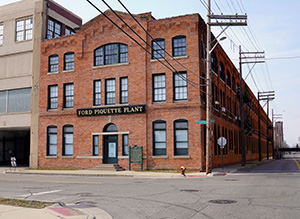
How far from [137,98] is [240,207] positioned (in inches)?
732

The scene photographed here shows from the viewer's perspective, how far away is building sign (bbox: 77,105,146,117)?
27.0 m

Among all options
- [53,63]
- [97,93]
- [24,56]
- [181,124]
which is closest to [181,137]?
[181,124]

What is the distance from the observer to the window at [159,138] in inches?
1038

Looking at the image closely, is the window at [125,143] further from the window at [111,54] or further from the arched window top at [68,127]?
the window at [111,54]

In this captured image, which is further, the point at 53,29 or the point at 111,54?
A: the point at 53,29

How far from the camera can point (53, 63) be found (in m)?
32.1

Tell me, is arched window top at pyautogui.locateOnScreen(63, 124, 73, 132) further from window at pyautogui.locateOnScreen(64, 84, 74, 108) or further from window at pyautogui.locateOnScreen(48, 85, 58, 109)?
window at pyautogui.locateOnScreen(48, 85, 58, 109)

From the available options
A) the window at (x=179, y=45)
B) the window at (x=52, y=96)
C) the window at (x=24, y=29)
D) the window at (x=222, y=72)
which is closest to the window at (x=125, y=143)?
the window at (x=179, y=45)

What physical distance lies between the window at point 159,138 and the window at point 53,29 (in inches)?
621

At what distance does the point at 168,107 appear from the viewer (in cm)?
2634

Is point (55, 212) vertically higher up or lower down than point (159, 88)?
lower down

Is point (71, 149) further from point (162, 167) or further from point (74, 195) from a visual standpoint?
point (74, 195)

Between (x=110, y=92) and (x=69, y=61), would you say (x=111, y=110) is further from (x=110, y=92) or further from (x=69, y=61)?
(x=69, y=61)

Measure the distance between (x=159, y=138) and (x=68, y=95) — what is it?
10238mm
